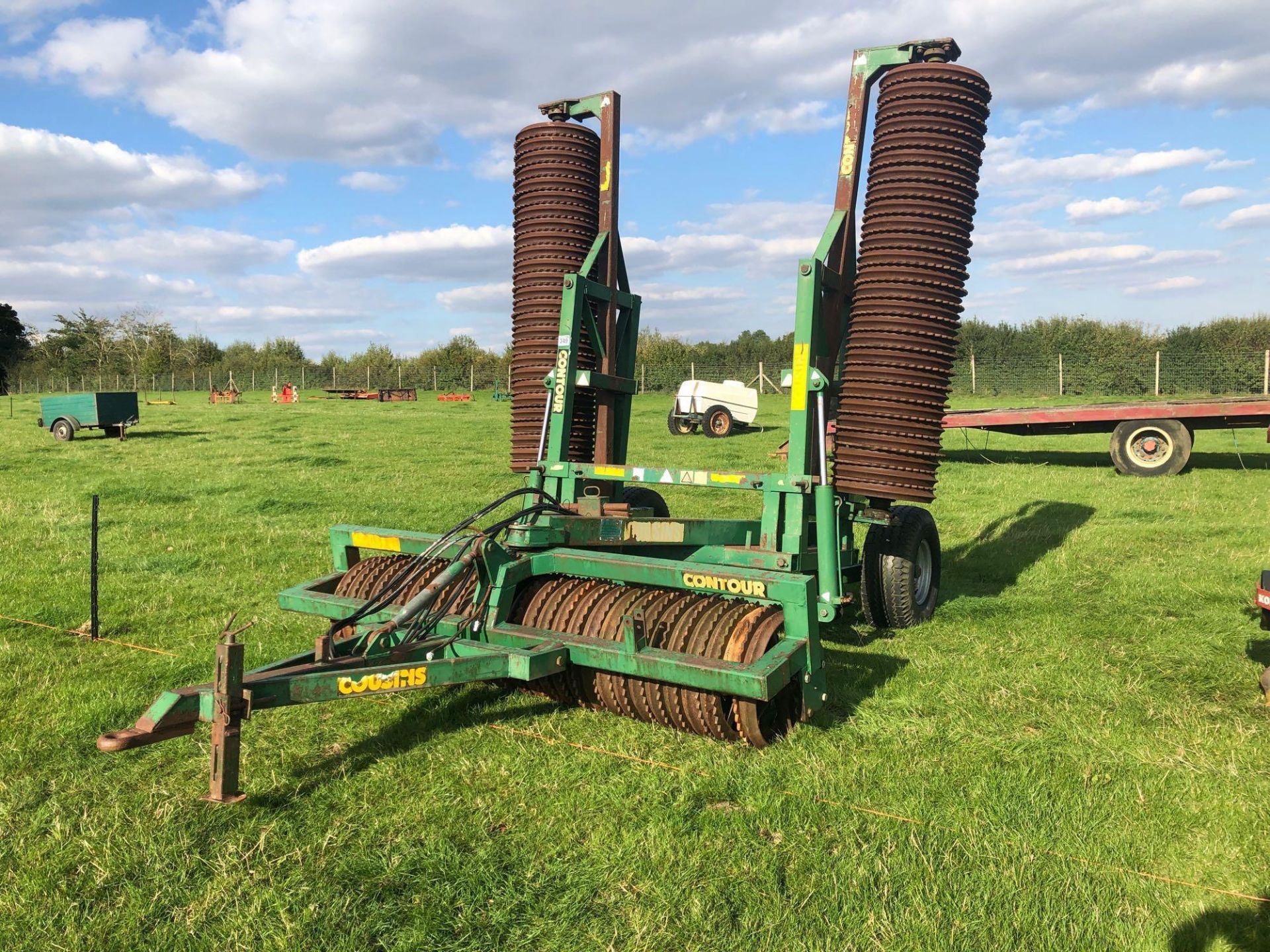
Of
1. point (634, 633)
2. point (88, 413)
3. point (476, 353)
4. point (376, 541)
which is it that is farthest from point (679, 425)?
point (476, 353)

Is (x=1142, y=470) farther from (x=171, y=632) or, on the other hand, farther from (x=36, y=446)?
(x=36, y=446)

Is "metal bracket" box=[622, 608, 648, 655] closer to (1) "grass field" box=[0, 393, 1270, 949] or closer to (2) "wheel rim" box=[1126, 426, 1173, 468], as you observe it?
(1) "grass field" box=[0, 393, 1270, 949]

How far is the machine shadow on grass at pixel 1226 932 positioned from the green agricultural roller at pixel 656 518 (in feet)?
4.98

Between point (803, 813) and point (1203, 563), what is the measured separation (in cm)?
626

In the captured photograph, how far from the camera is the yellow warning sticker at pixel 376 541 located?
5.09m

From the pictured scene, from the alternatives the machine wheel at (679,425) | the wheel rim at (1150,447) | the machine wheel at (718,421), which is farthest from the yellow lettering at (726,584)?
the machine wheel at (679,425)

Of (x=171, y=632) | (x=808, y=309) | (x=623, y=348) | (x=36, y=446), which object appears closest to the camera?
(x=808, y=309)

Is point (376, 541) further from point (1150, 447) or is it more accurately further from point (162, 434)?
point (162, 434)

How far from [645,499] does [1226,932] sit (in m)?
4.58

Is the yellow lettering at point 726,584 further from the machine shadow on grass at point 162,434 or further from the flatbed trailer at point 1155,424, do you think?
the machine shadow on grass at point 162,434

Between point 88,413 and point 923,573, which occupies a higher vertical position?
point 88,413

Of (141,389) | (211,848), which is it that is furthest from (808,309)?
(141,389)

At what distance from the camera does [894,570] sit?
588cm

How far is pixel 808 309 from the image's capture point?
211 inches
